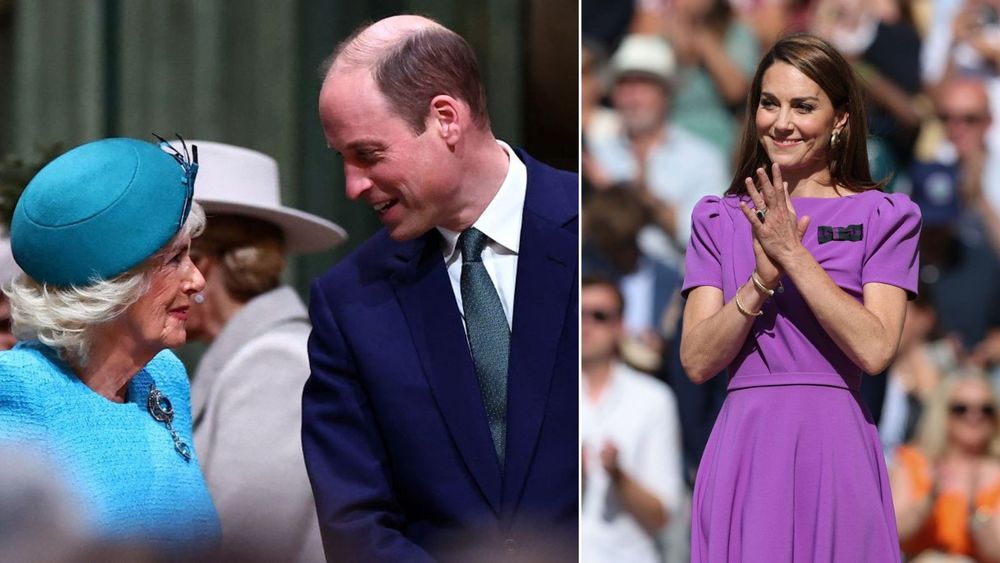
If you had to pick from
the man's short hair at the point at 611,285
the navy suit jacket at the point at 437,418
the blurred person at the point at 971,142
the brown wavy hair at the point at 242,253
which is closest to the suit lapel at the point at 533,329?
the navy suit jacket at the point at 437,418

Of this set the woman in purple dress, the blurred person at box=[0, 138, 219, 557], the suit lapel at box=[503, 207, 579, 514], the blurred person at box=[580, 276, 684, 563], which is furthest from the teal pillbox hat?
the woman in purple dress

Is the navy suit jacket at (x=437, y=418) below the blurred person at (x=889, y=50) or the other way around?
below

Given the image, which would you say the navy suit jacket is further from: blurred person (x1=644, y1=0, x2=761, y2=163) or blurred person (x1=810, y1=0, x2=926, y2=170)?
blurred person (x1=810, y1=0, x2=926, y2=170)

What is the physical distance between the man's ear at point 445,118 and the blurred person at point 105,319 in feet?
1.65

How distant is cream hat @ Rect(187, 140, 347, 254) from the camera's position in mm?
4465

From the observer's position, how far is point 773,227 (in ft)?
7.55

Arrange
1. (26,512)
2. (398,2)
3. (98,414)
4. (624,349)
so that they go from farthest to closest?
(398,2) → (624,349) → (98,414) → (26,512)

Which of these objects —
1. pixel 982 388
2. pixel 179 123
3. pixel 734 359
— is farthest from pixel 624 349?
pixel 179 123

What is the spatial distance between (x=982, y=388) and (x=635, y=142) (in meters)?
1.04

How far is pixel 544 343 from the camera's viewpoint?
3.07 m

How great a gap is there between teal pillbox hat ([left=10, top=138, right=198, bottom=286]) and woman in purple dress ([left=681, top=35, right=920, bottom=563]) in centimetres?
112

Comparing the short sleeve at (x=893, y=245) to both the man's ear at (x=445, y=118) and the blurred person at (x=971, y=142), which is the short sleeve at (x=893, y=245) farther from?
the blurred person at (x=971, y=142)

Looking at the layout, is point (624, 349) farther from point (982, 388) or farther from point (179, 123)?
point (179, 123)

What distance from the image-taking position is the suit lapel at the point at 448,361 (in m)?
3.01
